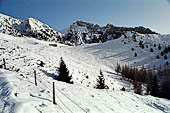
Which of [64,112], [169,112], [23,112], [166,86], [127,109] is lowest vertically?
[166,86]

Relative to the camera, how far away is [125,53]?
284 ft

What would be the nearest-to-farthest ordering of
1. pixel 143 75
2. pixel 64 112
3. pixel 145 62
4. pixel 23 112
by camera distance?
pixel 23 112, pixel 64 112, pixel 143 75, pixel 145 62

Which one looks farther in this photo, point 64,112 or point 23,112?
point 64,112

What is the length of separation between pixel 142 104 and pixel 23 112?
9761 mm

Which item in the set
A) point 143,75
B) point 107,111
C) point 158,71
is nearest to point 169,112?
point 107,111

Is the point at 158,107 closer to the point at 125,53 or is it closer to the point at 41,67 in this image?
the point at 41,67

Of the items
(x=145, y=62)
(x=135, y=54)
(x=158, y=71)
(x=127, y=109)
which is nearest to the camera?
(x=127, y=109)

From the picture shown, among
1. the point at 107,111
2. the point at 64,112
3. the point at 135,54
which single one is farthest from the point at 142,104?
the point at 135,54

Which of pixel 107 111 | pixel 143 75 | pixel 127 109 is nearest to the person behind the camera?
pixel 107 111

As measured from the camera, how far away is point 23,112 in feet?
21.0

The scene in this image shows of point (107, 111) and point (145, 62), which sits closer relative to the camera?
point (107, 111)

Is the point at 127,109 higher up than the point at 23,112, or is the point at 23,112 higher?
the point at 23,112

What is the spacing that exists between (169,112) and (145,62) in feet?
224

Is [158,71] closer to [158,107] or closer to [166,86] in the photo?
[166,86]
